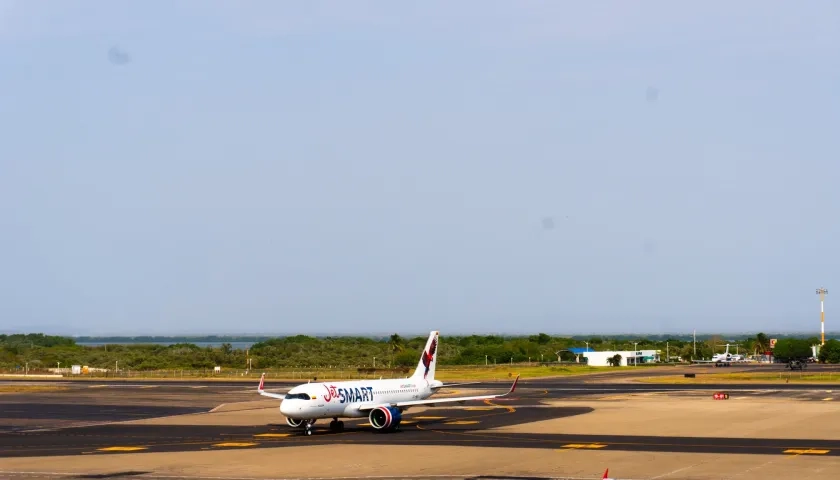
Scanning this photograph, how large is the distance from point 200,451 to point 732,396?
6056cm

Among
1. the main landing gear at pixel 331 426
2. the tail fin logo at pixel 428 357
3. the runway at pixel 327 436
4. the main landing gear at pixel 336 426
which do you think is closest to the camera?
the runway at pixel 327 436

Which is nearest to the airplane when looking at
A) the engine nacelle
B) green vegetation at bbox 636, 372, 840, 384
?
the engine nacelle

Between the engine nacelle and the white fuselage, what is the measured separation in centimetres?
139

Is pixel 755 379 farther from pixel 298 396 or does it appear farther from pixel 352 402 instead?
pixel 298 396

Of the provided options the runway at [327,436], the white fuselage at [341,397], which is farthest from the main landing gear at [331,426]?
the white fuselage at [341,397]

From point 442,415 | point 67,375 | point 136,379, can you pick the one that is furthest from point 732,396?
point 67,375

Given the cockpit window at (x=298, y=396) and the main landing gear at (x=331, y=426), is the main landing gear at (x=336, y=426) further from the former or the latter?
the cockpit window at (x=298, y=396)

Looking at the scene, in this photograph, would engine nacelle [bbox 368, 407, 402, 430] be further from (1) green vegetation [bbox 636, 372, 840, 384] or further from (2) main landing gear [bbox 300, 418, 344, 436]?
(1) green vegetation [bbox 636, 372, 840, 384]

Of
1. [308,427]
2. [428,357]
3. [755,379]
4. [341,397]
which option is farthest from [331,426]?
[755,379]

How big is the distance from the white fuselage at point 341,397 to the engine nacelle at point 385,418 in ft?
4.55

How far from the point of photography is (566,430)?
66000 millimetres

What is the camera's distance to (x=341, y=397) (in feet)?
216

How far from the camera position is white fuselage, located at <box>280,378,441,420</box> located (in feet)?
209

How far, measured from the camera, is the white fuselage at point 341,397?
63688 millimetres
